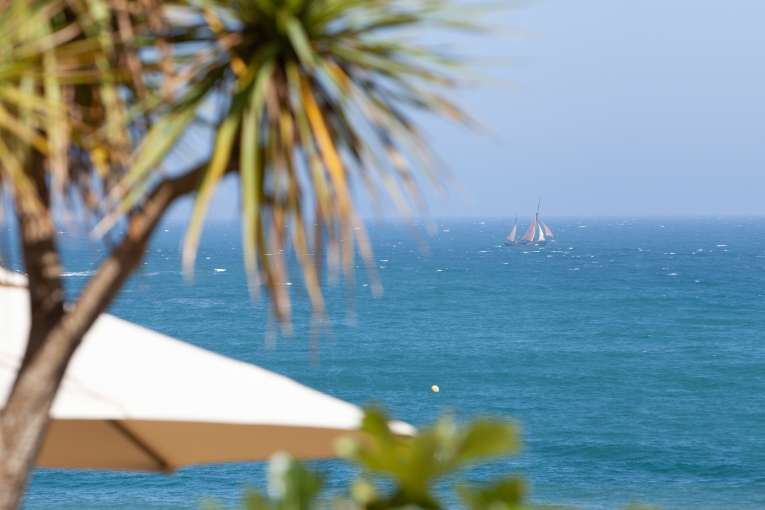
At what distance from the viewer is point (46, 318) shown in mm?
2779

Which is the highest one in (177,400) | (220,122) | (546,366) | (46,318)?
(220,122)

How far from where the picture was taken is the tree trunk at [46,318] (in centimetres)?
264

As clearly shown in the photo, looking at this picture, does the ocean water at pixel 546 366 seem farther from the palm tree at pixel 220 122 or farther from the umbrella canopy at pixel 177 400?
the palm tree at pixel 220 122

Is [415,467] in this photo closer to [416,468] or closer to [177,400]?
[416,468]

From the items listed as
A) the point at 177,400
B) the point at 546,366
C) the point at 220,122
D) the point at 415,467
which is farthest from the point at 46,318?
the point at 546,366

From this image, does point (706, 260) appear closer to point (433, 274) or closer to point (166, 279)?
point (433, 274)

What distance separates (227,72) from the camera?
2686mm

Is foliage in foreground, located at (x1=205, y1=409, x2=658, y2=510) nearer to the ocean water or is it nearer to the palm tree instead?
the ocean water

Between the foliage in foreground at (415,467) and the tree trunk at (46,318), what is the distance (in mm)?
1576

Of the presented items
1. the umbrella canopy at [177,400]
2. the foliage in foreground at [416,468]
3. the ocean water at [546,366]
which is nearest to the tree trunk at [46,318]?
the ocean water at [546,366]

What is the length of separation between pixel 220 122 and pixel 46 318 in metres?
0.69

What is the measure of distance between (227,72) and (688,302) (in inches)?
3423

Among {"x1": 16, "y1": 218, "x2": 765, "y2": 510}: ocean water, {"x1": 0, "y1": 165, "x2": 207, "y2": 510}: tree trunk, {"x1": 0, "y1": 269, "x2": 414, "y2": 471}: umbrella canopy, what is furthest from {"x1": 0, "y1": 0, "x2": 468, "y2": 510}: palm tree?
{"x1": 0, "y1": 269, "x2": 414, "y2": 471}: umbrella canopy

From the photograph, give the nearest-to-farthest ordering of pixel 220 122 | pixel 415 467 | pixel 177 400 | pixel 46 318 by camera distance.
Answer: pixel 415 467 → pixel 220 122 → pixel 46 318 → pixel 177 400
